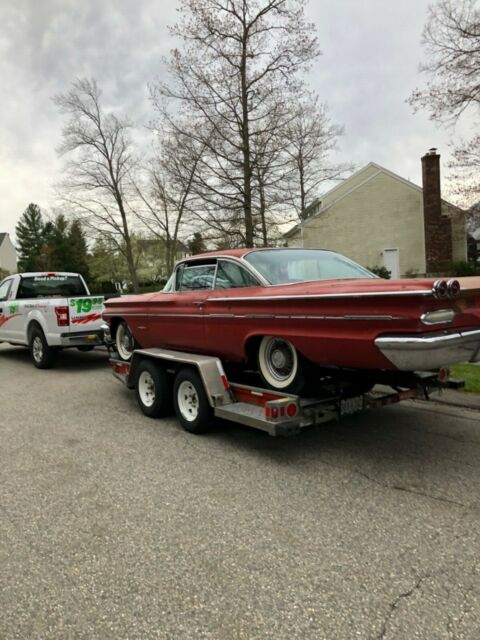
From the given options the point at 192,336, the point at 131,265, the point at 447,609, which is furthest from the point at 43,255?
the point at 447,609

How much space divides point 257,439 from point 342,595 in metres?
2.75

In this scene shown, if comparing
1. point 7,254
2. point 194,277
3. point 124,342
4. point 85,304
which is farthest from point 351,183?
point 7,254

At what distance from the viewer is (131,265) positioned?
98.8 ft

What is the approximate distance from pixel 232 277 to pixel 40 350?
6368 millimetres

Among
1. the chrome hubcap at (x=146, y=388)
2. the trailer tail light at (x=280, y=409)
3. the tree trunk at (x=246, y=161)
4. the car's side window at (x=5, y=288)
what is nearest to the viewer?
the trailer tail light at (x=280, y=409)

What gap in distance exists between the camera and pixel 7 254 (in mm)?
87938

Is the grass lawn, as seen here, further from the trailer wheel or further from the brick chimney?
the brick chimney

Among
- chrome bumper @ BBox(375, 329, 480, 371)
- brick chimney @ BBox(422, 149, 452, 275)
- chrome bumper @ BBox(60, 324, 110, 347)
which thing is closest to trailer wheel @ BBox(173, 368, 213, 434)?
chrome bumper @ BBox(375, 329, 480, 371)

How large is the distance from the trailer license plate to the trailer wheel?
1458 mm

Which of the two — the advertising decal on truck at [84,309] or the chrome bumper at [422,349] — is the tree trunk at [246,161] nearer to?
the advertising decal on truck at [84,309]

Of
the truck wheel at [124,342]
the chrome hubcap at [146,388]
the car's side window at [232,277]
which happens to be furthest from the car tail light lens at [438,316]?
the truck wheel at [124,342]

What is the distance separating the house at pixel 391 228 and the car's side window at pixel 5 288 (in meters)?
16.8

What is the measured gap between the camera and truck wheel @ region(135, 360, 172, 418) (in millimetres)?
6141

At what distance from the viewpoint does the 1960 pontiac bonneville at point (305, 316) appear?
3738 mm
